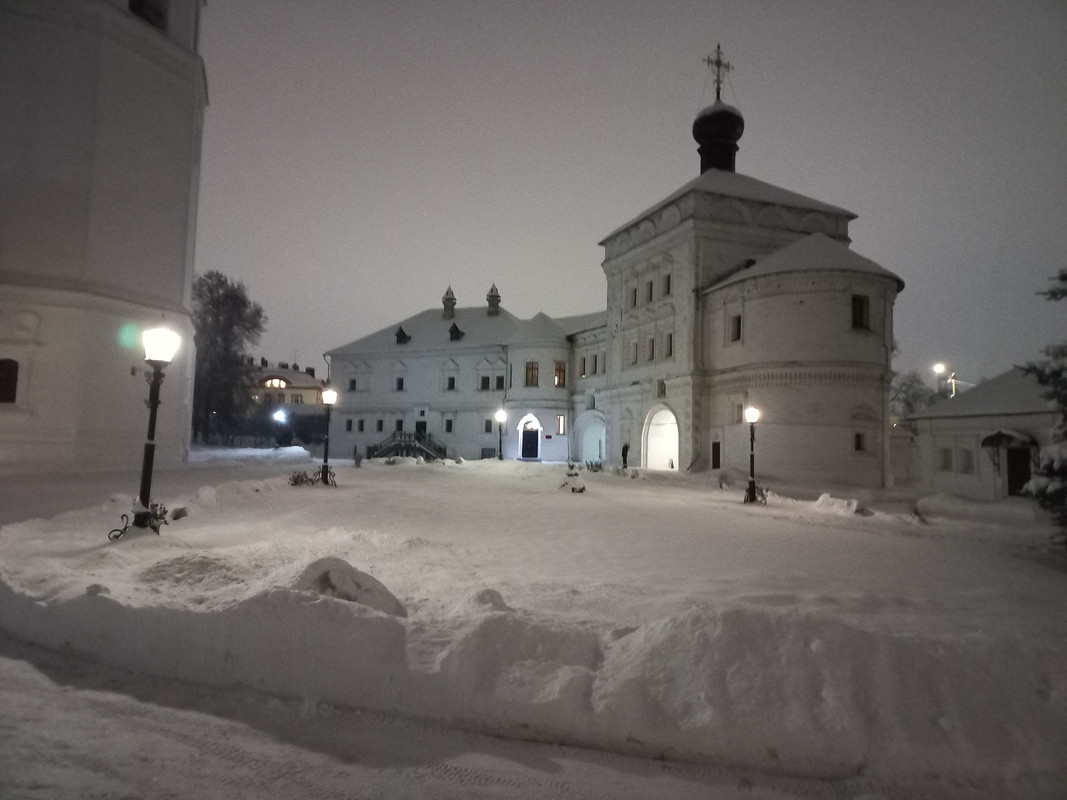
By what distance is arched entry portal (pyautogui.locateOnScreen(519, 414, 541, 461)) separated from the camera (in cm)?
4484

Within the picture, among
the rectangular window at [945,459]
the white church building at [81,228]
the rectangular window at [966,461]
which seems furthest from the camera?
the rectangular window at [945,459]

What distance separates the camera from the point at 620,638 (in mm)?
4691

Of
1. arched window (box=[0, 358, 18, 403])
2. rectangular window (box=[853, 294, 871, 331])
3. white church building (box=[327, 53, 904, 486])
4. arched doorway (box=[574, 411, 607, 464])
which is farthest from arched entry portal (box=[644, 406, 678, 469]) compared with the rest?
arched window (box=[0, 358, 18, 403])

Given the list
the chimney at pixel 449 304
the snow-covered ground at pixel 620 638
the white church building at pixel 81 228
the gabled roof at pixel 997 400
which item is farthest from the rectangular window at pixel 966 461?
the chimney at pixel 449 304

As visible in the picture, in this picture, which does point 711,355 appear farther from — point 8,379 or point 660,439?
point 8,379

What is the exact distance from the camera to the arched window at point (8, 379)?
19.0 meters

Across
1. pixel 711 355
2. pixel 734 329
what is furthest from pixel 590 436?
pixel 734 329

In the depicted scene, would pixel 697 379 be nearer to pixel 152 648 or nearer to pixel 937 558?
pixel 937 558

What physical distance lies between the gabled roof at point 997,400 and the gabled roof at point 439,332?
31.4 m

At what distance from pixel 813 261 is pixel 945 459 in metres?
9.95

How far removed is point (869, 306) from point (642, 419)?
12513mm

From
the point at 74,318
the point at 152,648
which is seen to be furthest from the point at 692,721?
the point at 74,318

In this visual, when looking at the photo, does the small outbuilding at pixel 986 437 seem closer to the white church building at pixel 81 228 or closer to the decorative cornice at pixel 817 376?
the decorative cornice at pixel 817 376

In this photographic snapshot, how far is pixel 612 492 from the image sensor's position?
20.2m
